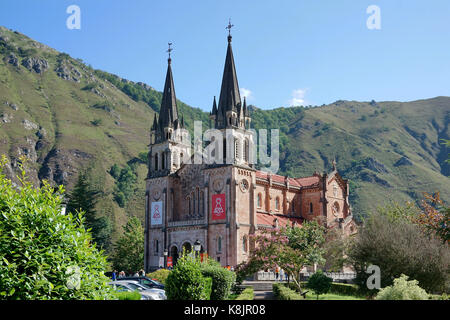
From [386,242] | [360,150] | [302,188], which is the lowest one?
[386,242]

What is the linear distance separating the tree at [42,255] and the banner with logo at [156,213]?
4967 centimetres

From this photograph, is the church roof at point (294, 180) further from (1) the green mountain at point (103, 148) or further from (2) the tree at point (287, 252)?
(1) the green mountain at point (103, 148)

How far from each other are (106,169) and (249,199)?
3792 inches

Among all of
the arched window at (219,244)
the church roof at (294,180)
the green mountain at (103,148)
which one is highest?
the green mountain at (103,148)

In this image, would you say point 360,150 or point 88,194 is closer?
point 88,194

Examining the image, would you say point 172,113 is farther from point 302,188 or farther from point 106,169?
point 106,169

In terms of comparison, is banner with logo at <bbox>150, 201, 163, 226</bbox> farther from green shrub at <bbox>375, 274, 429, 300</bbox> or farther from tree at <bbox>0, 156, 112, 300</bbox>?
tree at <bbox>0, 156, 112, 300</bbox>

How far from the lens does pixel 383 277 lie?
3180cm

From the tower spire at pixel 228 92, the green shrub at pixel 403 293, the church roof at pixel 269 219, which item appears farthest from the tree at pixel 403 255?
the tower spire at pixel 228 92

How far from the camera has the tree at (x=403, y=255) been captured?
30094mm

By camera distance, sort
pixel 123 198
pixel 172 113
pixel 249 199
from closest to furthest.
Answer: pixel 249 199, pixel 172 113, pixel 123 198

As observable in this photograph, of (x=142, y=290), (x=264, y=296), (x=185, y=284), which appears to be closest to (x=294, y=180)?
(x=264, y=296)
